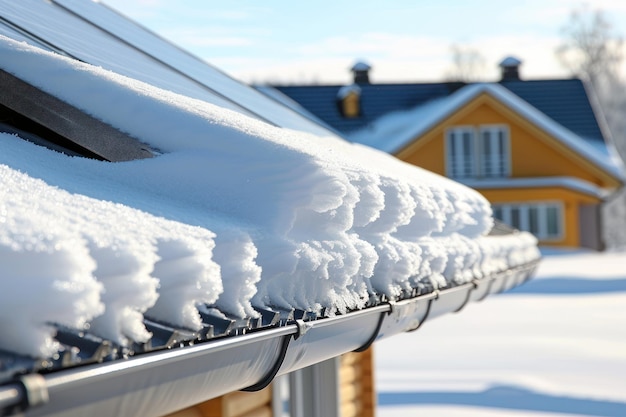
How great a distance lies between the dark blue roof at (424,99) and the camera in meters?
32.1

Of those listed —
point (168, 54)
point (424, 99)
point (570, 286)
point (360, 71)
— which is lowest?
point (168, 54)

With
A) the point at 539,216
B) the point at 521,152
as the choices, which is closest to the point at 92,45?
the point at 539,216

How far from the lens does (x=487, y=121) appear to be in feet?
101

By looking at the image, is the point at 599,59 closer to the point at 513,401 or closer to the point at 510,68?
the point at 510,68

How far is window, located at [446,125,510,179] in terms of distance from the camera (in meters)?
30.7

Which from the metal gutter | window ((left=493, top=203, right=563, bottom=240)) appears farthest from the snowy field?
window ((left=493, top=203, right=563, bottom=240))

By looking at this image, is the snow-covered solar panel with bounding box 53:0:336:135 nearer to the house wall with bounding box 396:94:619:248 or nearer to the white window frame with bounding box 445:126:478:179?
the house wall with bounding box 396:94:619:248

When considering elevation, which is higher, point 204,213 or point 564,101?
point 564,101

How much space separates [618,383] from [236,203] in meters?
9.66

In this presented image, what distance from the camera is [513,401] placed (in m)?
10.5

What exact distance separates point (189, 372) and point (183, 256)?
0.79 feet

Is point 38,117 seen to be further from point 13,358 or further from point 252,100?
point 252,100

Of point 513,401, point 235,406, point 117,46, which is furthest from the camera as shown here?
point 513,401

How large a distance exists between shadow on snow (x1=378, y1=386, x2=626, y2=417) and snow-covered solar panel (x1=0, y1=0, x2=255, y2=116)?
6.17 m
